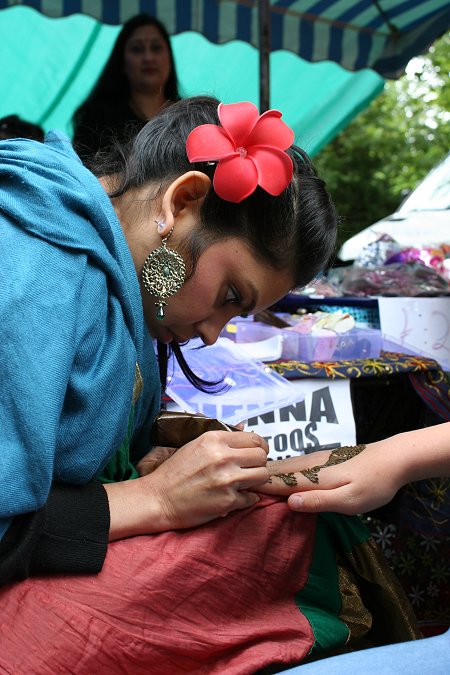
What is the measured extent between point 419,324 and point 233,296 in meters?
1.58

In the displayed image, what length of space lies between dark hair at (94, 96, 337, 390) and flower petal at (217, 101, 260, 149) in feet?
0.19

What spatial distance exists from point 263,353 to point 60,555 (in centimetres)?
108

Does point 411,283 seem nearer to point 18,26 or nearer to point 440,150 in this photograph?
point 18,26

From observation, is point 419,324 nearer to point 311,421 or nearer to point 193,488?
point 311,421

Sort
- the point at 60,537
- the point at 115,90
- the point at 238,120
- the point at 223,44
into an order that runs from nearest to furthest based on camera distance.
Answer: the point at 60,537 → the point at 238,120 → the point at 115,90 → the point at 223,44

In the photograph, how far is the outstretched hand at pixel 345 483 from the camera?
1267 mm

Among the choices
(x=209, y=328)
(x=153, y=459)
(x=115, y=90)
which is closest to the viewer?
(x=209, y=328)

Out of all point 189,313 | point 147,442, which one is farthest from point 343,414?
point 189,313

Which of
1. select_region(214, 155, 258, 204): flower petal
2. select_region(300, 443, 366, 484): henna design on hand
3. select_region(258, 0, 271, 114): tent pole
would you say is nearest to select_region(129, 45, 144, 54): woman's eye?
select_region(258, 0, 271, 114): tent pole

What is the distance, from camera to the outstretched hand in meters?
1.27

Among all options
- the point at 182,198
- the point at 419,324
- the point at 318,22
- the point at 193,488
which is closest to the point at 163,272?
the point at 182,198

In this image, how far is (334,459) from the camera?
1.37m

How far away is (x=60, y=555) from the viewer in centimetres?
106

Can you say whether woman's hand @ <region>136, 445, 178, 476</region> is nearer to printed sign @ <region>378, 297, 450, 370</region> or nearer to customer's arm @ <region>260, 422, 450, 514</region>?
customer's arm @ <region>260, 422, 450, 514</region>
